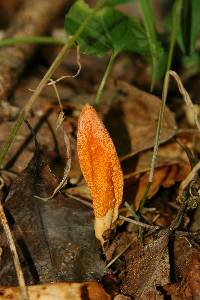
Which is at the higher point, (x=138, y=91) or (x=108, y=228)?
(x=138, y=91)

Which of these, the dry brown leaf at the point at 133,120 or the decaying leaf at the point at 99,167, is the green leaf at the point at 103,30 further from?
the decaying leaf at the point at 99,167

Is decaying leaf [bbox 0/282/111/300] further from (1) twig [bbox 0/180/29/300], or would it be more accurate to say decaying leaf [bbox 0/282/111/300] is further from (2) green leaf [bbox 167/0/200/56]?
(2) green leaf [bbox 167/0/200/56]

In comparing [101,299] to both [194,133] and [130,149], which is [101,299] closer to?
[130,149]

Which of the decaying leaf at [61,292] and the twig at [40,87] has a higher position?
the twig at [40,87]

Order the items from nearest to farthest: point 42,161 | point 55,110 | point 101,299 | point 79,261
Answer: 1. point 101,299
2. point 79,261
3. point 42,161
4. point 55,110

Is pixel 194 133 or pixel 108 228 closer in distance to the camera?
pixel 108 228

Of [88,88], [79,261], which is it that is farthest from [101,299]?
[88,88]

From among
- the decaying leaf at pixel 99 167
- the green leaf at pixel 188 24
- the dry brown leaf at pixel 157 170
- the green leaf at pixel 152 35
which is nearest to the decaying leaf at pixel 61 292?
the decaying leaf at pixel 99 167

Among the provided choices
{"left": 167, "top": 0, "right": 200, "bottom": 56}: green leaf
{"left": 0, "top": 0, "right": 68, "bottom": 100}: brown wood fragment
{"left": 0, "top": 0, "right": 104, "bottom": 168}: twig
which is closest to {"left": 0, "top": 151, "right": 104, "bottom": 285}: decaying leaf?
{"left": 0, "top": 0, "right": 104, "bottom": 168}: twig
